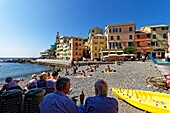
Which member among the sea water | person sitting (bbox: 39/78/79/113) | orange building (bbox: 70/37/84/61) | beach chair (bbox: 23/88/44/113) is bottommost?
the sea water

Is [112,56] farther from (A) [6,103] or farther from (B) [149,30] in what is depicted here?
(A) [6,103]

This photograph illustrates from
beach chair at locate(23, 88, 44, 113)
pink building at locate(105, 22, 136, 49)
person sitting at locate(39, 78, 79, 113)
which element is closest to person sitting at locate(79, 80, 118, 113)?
person sitting at locate(39, 78, 79, 113)

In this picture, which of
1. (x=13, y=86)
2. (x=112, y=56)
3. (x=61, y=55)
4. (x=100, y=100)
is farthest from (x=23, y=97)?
(x=61, y=55)

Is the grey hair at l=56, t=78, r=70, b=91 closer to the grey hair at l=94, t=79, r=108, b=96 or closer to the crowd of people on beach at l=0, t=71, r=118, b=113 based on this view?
the crowd of people on beach at l=0, t=71, r=118, b=113

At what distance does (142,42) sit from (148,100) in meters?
47.7

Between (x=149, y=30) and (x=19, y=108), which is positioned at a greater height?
(x=149, y=30)

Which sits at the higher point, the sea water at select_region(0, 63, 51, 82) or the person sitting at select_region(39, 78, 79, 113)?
the person sitting at select_region(39, 78, 79, 113)

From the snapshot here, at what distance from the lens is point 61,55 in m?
81.6

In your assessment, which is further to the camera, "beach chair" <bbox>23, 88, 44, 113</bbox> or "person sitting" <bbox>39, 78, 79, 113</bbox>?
"beach chair" <bbox>23, 88, 44, 113</bbox>

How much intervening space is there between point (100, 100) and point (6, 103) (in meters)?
2.60

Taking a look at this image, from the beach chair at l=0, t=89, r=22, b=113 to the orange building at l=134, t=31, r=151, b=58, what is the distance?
51.7 meters

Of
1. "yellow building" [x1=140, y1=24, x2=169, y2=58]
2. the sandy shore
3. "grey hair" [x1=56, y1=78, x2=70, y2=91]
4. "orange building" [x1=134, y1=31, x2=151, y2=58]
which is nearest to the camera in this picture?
"grey hair" [x1=56, y1=78, x2=70, y2=91]

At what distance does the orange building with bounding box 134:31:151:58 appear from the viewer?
165 feet

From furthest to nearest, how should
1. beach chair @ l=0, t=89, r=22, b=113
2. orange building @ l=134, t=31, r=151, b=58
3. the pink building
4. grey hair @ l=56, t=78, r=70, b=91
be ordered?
the pink building
orange building @ l=134, t=31, r=151, b=58
beach chair @ l=0, t=89, r=22, b=113
grey hair @ l=56, t=78, r=70, b=91
